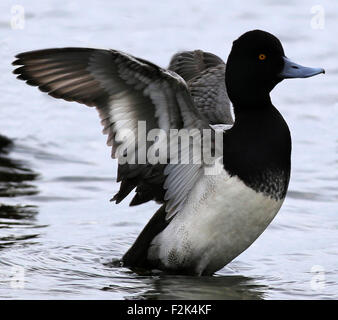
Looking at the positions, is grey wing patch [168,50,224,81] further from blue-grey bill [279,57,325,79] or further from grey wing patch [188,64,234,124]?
blue-grey bill [279,57,325,79]

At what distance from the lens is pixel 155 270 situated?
7910 mm

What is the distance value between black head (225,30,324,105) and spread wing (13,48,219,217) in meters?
0.53

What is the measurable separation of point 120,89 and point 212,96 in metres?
1.56

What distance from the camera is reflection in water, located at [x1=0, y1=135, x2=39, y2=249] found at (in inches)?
337

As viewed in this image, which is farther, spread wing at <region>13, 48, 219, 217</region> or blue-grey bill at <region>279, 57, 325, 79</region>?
blue-grey bill at <region>279, 57, 325, 79</region>

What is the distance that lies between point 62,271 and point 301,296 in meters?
1.66

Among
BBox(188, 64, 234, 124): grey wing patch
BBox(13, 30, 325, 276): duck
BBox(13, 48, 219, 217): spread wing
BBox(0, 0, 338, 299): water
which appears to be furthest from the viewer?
BBox(188, 64, 234, 124): grey wing patch

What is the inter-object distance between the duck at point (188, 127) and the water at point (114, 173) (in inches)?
11.1

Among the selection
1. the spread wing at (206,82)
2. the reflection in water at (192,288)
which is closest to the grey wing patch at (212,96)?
the spread wing at (206,82)

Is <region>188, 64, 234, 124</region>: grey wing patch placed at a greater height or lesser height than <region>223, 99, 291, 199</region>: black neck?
greater

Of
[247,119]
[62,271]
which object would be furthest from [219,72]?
[62,271]

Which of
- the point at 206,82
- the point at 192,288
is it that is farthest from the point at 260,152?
the point at 206,82

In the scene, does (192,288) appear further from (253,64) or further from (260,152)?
(253,64)

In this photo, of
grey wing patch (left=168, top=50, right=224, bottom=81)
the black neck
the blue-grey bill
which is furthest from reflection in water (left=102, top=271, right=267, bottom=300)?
grey wing patch (left=168, top=50, right=224, bottom=81)
